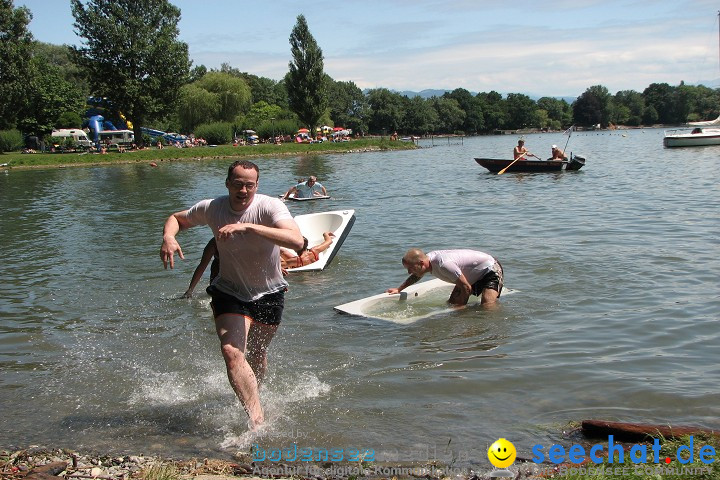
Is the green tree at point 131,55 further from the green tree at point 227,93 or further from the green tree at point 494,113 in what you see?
the green tree at point 494,113

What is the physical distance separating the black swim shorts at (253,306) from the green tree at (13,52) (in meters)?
57.4

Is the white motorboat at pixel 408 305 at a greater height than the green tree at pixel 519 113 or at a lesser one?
lesser

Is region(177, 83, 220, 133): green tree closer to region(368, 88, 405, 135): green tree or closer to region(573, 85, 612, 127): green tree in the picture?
region(368, 88, 405, 135): green tree

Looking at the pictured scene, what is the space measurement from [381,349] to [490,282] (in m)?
2.02

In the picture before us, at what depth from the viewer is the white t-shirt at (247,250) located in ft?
16.3

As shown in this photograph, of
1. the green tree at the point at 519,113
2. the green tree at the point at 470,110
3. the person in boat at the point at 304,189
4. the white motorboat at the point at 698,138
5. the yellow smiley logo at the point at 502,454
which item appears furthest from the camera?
the green tree at the point at 519,113

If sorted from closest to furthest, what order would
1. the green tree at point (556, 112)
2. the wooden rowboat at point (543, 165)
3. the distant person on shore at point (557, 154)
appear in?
the wooden rowboat at point (543, 165)
the distant person on shore at point (557, 154)
the green tree at point (556, 112)

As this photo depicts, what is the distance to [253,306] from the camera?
5172 millimetres

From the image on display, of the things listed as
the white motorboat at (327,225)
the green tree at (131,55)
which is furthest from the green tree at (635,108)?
the white motorboat at (327,225)

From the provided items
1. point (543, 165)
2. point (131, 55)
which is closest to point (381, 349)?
point (543, 165)

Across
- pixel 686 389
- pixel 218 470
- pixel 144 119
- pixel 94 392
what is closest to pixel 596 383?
pixel 686 389

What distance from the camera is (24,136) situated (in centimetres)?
6191

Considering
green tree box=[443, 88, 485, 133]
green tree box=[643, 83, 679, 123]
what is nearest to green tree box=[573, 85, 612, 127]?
green tree box=[643, 83, 679, 123]

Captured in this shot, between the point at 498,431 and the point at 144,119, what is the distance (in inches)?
2406
